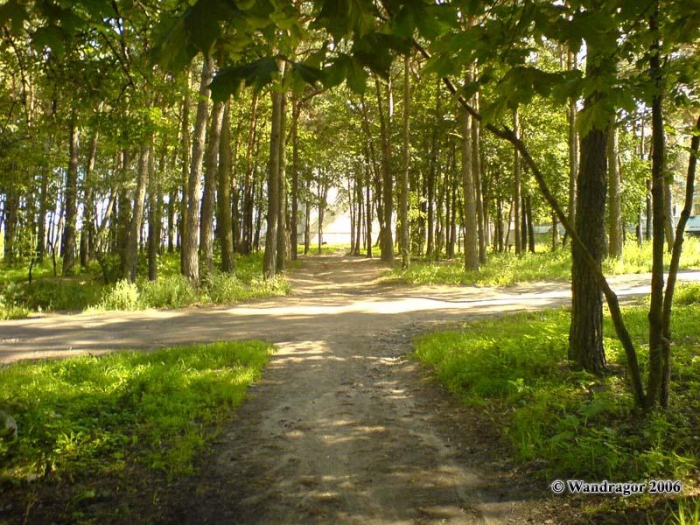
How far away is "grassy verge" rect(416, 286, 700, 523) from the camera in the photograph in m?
3.77

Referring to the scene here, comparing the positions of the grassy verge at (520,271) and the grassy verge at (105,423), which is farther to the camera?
the grassy verge at (520,271)

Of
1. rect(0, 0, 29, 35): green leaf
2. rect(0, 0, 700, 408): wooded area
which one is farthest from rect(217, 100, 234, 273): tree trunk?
rect(0, 0, 29, 35): green leaf

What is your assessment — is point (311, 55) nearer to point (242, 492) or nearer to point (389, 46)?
point (389, 46)

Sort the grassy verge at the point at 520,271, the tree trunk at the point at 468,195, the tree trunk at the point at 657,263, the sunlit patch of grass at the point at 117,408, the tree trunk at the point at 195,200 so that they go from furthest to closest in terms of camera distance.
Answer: the tree trunk at the point at 468,195 → the grassy verge at the point at 520,271 → the tree trunk at the point at 195,200 → the tree trunk at the point at 657,263 → the sunlit patch of grass at the point at 117,408

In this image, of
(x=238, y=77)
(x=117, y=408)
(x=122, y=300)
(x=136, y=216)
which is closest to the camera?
(x=238, y=77)

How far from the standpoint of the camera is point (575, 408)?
4.85 metres

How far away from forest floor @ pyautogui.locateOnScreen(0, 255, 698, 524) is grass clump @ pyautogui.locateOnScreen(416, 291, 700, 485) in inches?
10.6

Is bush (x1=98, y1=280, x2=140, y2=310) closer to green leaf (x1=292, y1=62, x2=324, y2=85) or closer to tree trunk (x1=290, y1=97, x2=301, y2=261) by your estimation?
tree trunk (x1=290, y1=97, x2=301, y2=261)

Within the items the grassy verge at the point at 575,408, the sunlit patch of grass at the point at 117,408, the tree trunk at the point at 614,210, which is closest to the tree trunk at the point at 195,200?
the sunlit patch of grass at the point at 117,408

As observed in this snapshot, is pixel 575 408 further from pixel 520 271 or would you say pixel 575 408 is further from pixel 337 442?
pixel 520 271

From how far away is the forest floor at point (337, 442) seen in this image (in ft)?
12.1

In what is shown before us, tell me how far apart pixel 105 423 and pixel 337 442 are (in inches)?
91.4

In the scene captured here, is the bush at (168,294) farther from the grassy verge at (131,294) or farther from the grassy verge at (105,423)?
the grassy verge at (105,423)

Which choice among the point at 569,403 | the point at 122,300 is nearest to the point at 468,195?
the point at 122,300
